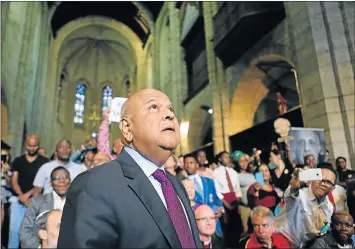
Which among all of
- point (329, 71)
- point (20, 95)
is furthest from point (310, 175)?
point (20, 95)

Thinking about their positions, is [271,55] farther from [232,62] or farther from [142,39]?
[142,39]

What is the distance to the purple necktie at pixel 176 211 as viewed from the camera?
41.6 inches

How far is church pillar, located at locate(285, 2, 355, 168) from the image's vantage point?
649 centimetres

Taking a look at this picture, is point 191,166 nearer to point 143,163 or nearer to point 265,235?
point 265,235

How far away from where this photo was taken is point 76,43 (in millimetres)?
29469

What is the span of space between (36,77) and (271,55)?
39.3 feet

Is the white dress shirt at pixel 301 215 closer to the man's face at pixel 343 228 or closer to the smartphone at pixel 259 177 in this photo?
the man's face at pixel 343 228

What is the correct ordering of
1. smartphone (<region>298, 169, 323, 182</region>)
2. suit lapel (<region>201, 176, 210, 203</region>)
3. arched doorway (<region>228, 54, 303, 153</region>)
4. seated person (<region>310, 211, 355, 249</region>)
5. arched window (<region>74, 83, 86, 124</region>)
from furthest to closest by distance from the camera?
arched window (<region>74, 83, 86, 124</region>) → arched doorway (<region>228, 54, 303, 153</region>) → suit lapel (<region>201, 176, 210, 203</region>) → seated person (<region>310, 211, 355, 249</region>) → smartphone (<region>298, 169, 323, 182</region>)

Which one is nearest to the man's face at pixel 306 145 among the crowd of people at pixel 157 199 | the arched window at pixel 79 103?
the crowd of people at pixel 157 199

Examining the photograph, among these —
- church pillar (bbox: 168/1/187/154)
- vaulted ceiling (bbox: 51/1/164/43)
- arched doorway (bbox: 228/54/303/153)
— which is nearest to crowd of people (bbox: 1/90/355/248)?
arched doorway (bbox: 228/54/303/153)

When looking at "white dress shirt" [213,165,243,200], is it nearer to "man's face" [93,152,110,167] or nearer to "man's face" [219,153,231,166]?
"man's face" [219,153,231,166]

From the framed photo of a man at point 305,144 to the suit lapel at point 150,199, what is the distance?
454cm

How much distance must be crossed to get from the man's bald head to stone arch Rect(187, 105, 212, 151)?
505 inches

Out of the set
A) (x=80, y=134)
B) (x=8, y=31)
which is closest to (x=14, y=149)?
(x=8, y=31)
